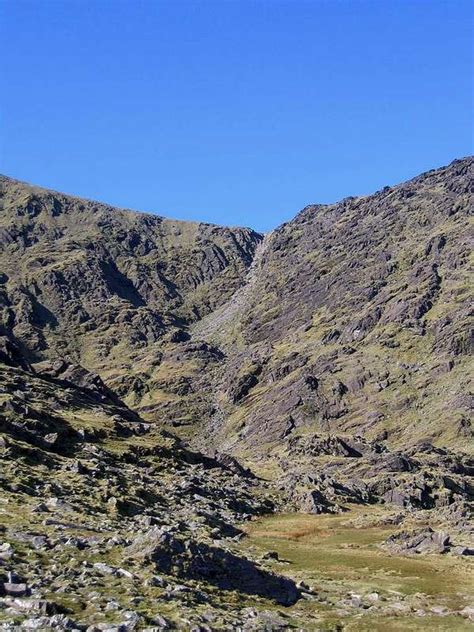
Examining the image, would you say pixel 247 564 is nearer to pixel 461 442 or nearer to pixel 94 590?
pixel 94 590

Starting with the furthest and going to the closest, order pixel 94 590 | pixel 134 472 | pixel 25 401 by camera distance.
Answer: pixel 25 401 < pixel 134 472 < pixel 94 590

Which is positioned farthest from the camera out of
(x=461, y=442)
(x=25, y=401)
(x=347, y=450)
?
(x=461, y=442)

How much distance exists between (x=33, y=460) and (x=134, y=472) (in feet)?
58.1

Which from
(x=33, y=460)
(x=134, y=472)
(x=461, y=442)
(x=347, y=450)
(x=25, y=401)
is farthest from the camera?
(x=461, y=442)

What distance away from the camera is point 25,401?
101m

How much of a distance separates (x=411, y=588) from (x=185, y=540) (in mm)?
17376

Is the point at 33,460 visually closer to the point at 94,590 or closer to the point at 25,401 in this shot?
the point at 25,401

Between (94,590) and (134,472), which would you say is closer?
(94,590)

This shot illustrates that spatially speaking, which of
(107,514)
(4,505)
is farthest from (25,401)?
(4,505)

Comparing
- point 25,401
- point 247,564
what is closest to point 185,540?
point 247,564

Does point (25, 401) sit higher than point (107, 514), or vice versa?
point (25, 401)

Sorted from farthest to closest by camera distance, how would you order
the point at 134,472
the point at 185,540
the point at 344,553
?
the point at 134,472 → the point at 344,553 → the point at 185,540

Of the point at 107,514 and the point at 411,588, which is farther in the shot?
the point at 107,514

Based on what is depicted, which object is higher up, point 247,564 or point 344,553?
point 247,564
